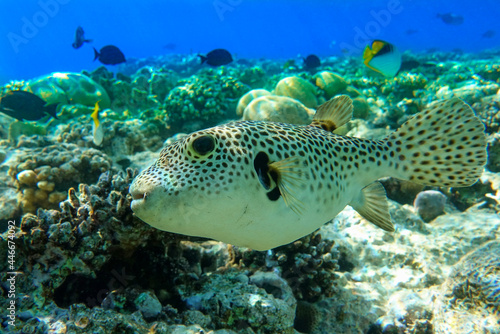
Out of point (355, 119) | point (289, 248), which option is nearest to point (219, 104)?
point (355, 119)

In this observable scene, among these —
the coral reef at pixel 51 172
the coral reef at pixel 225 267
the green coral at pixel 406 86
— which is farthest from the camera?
the green coral at pixel 406 86

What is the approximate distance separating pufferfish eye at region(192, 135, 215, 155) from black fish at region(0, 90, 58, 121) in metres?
6.76

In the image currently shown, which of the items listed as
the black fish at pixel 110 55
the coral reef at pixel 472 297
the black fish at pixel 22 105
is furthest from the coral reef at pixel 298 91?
the coral reef at pixel 472 297

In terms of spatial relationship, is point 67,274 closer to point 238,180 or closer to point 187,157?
point 187,157

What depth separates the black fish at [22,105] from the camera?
658cm

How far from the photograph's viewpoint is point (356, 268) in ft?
13.2

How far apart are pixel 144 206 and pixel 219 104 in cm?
733

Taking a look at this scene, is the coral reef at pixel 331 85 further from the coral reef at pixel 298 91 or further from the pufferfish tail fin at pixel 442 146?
the pufferfish tail fin at pixel 442 146

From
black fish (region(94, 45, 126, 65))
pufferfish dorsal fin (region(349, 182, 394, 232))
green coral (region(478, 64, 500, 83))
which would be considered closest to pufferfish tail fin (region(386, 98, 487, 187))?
pufferfish dorsal fin (region(349, 182, 394, 232))

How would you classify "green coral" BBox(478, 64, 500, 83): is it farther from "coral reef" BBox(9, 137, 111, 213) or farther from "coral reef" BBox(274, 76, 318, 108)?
"coral reef" BBox(9, 137, 111, 213)

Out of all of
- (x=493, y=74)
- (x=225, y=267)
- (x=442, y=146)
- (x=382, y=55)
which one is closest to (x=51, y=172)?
(x=225, y=267)

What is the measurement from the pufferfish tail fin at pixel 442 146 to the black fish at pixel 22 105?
25.5ft

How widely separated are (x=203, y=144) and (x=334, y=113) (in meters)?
1.81

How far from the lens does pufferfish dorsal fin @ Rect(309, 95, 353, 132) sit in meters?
3.11
